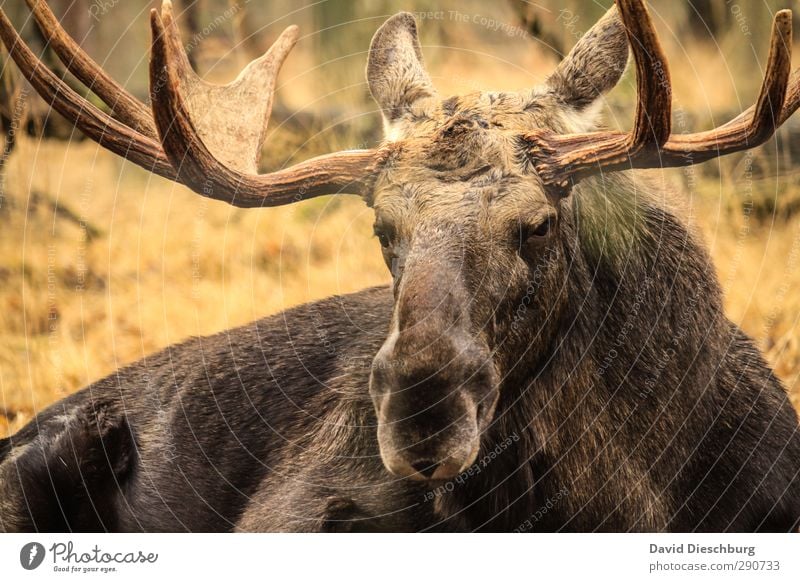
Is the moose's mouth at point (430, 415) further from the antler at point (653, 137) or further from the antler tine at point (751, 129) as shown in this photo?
the antler tine at point (751, 129)

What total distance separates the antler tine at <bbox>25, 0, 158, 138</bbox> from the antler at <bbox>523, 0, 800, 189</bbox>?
5.14ft

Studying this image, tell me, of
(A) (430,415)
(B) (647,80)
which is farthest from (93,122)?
(B) (647,80)

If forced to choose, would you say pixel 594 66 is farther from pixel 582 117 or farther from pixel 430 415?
pixel 430 415

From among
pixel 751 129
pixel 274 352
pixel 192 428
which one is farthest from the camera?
pixel 274 352

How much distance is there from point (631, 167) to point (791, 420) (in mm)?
1442

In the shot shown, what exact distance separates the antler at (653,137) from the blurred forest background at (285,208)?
242 cm

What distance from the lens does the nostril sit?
3.46 metres

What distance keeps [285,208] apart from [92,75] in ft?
12.9

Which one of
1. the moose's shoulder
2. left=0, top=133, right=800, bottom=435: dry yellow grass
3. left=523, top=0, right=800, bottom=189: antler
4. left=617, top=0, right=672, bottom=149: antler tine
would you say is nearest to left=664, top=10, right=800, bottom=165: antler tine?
left=523, top=0, right=800, bottom=189: antler
